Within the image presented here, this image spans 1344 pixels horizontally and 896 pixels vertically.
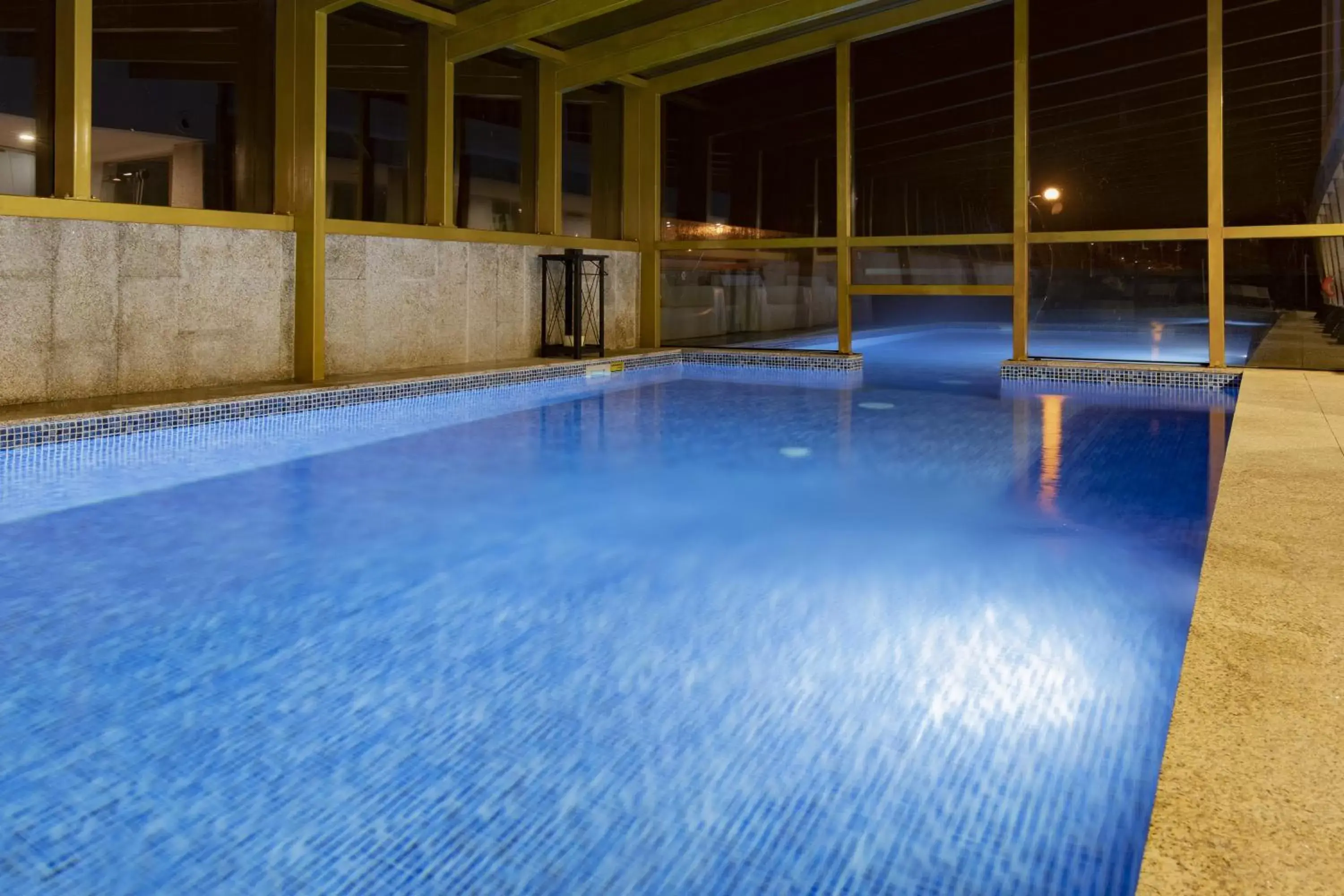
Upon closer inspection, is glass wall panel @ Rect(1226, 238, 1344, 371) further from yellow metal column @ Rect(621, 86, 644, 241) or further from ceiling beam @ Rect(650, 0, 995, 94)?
yellow metal column @ Rect(621, 86, 644, 241)

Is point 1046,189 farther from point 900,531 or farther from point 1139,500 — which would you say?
point 900,531

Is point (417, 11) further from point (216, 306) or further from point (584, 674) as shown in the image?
point (584, 674)

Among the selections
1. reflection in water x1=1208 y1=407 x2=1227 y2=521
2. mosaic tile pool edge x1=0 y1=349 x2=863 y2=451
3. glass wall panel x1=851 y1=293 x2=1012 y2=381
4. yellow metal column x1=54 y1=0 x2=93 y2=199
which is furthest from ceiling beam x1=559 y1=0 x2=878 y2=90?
yellow metal column x1=54 y1=0 x2=93 y2=199

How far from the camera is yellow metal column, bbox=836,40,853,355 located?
34.0 feet

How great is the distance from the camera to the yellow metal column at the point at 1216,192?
8648 millimetres

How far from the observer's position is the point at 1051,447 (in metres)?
5.95

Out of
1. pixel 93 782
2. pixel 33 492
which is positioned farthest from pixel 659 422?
pixel 93 782

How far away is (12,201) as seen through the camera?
5.75 metres

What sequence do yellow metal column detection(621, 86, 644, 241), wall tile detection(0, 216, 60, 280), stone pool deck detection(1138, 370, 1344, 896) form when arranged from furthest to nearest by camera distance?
1. yellow metal column detection(621, 86, 644, 241)
2. wall tile detection(0, 216, 60, 280)
3. stone pool deck detection(1138, 370, 1344, 896)

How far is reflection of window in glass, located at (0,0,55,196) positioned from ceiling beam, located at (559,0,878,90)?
5.07m

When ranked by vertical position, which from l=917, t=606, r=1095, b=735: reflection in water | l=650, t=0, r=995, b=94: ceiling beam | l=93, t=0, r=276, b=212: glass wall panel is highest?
l=650, t=0, r=995, b=94: ceiling beam

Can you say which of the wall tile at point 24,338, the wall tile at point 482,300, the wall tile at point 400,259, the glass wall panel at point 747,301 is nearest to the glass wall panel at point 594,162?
the glass wall panel at point 747,301

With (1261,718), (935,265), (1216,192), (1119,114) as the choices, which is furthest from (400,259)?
(1261,718)

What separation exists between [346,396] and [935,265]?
19.1ft
